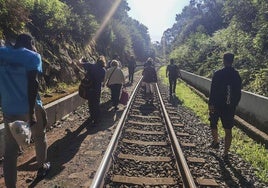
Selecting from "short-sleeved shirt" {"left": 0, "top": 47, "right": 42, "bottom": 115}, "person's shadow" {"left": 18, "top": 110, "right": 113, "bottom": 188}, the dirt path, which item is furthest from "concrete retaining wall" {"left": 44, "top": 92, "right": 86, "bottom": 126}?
"short-sleeved shirt" {"left": 0, "top": 47, "right": 42, "bottom": 115}

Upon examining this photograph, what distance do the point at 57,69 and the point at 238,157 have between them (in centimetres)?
961

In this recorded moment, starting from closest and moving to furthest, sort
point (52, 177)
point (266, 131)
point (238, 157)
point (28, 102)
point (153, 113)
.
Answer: point (28, 102)
point (52, 177)
point (238, 157)
point (266, 131)
point (153, 113)

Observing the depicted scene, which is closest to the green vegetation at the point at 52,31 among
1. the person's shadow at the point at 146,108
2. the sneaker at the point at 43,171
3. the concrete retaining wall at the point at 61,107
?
the concrete retaining wall at the point at 61,107

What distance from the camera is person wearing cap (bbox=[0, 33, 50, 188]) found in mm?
4492

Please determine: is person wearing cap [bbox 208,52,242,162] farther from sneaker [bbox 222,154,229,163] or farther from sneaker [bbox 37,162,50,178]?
sneaker [bbox 37,162,50,178]

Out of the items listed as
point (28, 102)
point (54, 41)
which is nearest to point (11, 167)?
point (28, 102)

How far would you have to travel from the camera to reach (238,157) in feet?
24.6

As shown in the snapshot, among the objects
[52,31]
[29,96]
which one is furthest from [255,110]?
[52,31]

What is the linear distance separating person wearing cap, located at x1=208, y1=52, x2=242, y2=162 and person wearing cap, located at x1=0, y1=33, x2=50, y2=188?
13.2ft

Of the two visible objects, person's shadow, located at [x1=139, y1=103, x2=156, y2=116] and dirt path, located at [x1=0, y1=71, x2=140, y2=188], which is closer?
dirt path, located at [x1=0, y1=71, x2=140, y2=188]

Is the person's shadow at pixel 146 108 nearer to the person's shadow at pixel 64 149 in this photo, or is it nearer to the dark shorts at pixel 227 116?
the person's shadow at pixel 64 149

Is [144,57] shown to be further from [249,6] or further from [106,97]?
[106,97]

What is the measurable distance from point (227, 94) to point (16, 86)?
438cm

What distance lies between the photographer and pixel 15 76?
4.53 m
